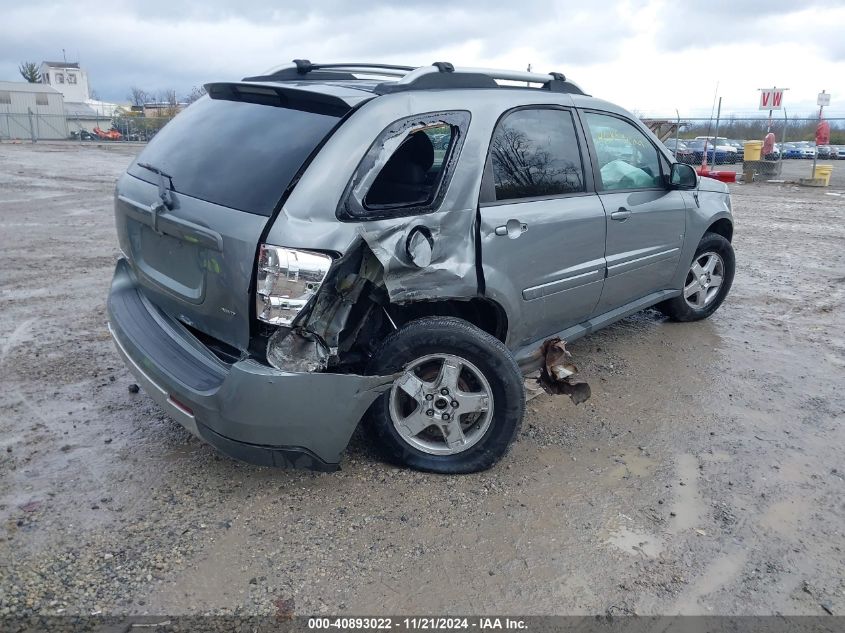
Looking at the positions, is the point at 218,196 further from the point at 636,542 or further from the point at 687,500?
the point at 687,500

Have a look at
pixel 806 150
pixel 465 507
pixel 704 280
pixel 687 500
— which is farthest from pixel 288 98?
pixel 806 150

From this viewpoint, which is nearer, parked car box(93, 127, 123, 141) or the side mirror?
the side mirror

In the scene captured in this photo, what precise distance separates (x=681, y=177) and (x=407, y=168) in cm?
253

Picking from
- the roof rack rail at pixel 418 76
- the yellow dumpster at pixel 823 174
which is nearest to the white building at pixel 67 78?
the yellow dumpster at pixel 823 174

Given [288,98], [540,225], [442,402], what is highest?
[288,98]

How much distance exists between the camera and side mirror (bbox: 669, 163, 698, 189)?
5.03 m

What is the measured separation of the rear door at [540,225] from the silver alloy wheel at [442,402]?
46 centimetres

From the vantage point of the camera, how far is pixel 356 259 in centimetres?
306

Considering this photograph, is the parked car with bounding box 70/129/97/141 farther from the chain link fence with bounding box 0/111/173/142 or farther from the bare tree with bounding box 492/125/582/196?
the bare tree with bounding box 492/125/582/196

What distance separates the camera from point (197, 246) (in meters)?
3.10

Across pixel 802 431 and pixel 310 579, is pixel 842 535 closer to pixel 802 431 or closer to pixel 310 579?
pixel 802 431

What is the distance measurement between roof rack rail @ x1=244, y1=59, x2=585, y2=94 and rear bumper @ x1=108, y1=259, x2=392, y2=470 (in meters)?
1.43

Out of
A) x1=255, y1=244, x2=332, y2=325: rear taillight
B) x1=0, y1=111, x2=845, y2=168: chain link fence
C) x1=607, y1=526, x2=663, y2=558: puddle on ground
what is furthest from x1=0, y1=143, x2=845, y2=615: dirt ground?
x1=0, y1=111, x2=845, y2=168: chain link fence

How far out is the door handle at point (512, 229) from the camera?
140 inches
